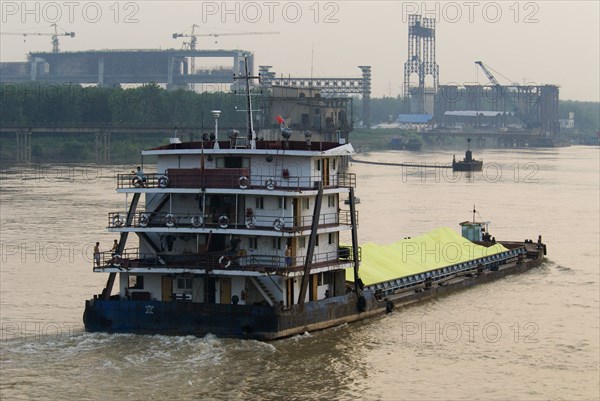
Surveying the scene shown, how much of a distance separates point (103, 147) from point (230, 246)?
11557 cm

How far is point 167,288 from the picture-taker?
128 ft

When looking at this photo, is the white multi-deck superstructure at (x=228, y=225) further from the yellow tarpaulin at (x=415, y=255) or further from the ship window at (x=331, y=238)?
the yellow tarpaulin at (x=415, y=255)

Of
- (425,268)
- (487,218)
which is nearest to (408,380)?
(425,268)

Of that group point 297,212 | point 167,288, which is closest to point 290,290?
point 297,212

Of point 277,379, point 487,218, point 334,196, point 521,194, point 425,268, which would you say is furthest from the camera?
point 521,194

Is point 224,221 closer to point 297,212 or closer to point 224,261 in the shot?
point 224,261

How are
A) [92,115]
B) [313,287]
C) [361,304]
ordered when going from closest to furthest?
[313,287], [361,304], [92,115]

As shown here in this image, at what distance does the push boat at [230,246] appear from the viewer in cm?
3803

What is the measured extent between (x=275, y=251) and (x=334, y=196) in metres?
3.59

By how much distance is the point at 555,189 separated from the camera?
112625 millimetres

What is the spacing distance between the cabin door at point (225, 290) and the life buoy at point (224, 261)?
32.8 inches

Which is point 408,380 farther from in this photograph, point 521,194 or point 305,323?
point 521,194

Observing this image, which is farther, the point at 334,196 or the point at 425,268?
the point at 425,268

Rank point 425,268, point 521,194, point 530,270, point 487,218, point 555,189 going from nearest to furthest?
point 425,268 → point 530,270 → point 487,218 → point 521,194 → point 555,189
